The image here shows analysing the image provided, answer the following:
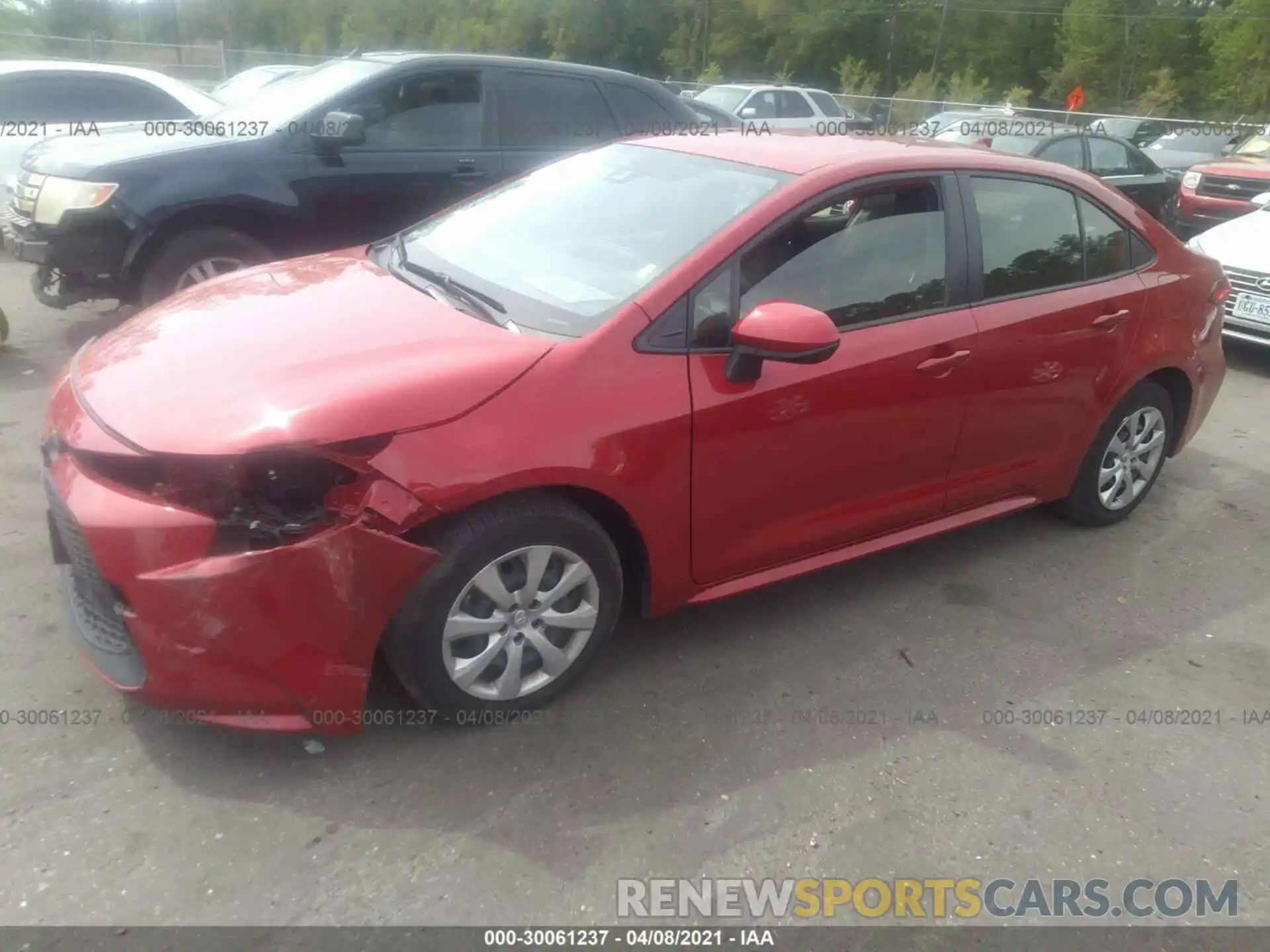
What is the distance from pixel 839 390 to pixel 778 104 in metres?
15.1

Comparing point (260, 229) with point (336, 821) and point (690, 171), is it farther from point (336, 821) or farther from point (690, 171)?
point (336, 821)

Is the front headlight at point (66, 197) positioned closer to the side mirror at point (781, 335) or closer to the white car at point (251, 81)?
the side mirror at point (781, 335)

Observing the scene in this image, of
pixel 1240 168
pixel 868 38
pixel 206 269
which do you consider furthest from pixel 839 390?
pixel 868 38

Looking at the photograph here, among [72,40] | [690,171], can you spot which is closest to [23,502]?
[690,171]

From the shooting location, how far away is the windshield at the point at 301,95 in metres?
6.07

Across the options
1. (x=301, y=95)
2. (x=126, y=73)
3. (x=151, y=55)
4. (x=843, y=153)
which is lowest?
(x=843, y=153)

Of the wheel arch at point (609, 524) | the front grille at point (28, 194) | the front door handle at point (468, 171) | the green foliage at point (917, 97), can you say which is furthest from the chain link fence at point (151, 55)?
the wheel arch at point (609, 524)

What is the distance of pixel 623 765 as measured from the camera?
2863 millimetres

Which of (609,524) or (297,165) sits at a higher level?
(297,165)

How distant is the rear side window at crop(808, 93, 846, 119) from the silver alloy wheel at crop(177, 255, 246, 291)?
551 inches

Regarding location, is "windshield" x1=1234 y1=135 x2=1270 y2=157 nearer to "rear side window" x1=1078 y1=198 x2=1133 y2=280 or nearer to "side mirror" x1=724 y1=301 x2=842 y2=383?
"rear side window" x1=1078 y1=198 x2=1133 y2=280

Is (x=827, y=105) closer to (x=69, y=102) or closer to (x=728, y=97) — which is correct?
(x=728, y=97)

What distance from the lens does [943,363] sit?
3.49 meters

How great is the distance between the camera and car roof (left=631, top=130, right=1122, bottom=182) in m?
3.43
